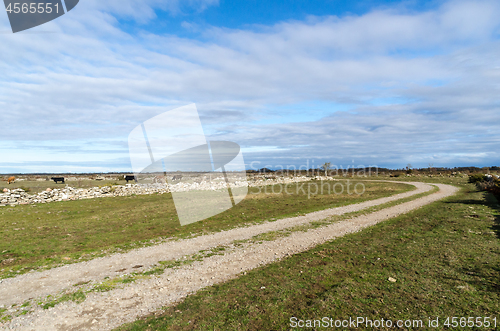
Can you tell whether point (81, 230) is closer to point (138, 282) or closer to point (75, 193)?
point (138, 282)

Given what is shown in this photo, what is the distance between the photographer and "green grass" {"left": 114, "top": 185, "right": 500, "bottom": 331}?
6348mm

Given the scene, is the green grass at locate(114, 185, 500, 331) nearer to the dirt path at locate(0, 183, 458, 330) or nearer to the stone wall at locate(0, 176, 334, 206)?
the dirt path at locate(0, 183, 458, 330)

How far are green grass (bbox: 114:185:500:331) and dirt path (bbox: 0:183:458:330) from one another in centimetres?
77

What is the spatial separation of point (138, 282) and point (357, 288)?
24.6 ft

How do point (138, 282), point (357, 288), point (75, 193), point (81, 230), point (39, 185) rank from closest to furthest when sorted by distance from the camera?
point (357, 288), point (138, 282), point (81, 230), point (75, 193), point (39, 185)

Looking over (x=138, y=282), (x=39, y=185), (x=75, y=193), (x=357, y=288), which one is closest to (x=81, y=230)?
(x=138, y=282)

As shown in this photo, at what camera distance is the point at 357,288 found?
7.68 meters

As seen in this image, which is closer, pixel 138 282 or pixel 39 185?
pixel 138 282

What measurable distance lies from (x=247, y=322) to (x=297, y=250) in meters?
6.38

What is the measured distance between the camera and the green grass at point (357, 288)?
6.35 m

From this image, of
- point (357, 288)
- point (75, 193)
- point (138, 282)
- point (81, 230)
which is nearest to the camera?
point (357, 288)

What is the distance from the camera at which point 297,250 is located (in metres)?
12.1

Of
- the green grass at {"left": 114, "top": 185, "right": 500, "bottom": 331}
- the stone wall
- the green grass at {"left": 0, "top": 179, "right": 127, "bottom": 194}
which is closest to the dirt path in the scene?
the green grass at {"left": 114, "top": 185, "right": 500, "bottom": 331}

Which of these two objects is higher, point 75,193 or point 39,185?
point 39,185
